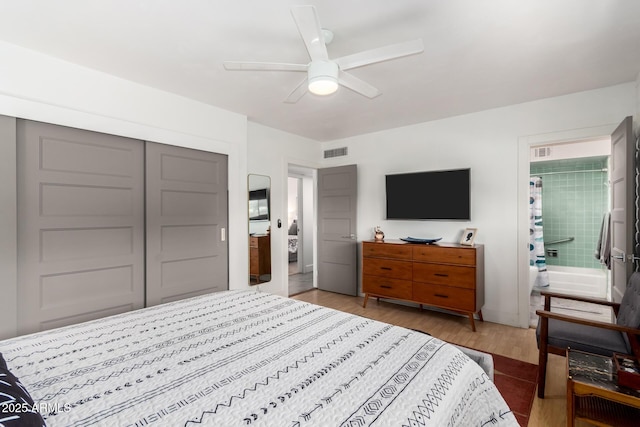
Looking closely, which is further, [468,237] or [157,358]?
[468,237]

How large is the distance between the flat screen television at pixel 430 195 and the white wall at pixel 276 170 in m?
1.48

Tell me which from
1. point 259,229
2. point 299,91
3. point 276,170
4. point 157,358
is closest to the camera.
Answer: point 157,358

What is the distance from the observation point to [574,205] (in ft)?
16.8

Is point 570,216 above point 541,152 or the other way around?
the other way around

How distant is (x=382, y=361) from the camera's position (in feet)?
4.18

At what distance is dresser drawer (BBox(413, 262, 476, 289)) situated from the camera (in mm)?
3227

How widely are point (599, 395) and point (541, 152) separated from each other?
4397mm

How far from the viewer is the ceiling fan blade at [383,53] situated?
1585 millimetres

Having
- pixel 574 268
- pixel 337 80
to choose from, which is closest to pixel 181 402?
pixel 337 80

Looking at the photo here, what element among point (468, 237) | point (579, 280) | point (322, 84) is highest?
point (322, 84)

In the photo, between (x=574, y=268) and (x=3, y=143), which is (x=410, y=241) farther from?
(x=3, y=143)

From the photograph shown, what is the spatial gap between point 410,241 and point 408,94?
175 cm

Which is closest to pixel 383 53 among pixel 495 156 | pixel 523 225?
pixel 495 156

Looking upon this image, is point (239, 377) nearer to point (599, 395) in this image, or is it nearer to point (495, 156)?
point (599, 395)
